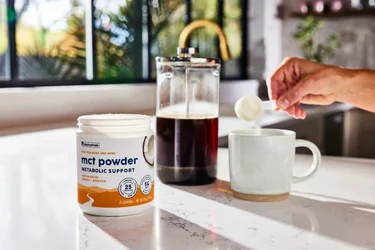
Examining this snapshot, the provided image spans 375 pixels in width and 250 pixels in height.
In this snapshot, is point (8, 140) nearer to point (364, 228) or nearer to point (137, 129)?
point (137, 129)

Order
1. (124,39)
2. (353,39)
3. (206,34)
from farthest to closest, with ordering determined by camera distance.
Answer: (353,39) → (206,34) → (124,39)

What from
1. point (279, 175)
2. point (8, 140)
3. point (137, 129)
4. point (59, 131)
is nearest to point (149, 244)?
point (137, 129)

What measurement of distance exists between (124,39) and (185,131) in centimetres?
221

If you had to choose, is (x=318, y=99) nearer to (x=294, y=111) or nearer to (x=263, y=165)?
(x=294, y=111)

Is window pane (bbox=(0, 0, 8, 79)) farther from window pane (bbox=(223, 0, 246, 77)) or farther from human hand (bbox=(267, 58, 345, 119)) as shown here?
window pane (bbox=(223, 0, 246, 77))

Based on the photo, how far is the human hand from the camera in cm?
105

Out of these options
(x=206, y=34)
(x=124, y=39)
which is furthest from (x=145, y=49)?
(x=206, y=34)

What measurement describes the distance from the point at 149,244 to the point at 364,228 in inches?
11.0

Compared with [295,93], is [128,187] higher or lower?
lower

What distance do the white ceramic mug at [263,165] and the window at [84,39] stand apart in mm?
1425

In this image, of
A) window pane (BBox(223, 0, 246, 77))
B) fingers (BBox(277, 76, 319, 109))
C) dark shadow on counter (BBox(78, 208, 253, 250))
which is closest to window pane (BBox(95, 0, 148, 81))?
window pane (BBox(223, 0, 246, 77))

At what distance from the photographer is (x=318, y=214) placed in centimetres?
73

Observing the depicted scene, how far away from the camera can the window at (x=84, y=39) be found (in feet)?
6.77

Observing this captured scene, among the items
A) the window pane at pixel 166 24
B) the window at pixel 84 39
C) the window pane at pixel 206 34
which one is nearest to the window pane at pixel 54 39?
the window at pixel 84 39
